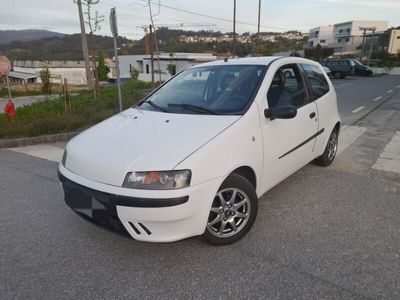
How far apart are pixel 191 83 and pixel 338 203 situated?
2.21 metres

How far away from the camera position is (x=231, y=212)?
270cm

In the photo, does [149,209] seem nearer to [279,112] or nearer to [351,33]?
[279,112]

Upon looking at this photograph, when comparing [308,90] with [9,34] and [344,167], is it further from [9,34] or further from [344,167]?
[9,34]

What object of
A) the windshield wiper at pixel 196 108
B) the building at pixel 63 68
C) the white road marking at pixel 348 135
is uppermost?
the windshield wiper at pixel 196 108

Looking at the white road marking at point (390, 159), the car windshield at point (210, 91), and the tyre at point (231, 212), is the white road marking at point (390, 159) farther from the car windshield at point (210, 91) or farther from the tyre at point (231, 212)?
the tyre at point (231, 212)

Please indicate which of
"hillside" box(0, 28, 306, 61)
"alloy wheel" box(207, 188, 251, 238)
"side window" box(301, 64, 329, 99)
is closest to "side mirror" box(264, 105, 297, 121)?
"alloy wheel" box(207, 188, 251, 238)

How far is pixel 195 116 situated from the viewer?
2912 millimetres

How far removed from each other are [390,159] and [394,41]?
83.7 meters

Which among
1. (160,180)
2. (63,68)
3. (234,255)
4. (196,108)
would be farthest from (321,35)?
Result: (160,180)

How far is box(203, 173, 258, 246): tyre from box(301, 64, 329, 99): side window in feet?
6.47

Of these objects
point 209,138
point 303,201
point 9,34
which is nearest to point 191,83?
point 209,138

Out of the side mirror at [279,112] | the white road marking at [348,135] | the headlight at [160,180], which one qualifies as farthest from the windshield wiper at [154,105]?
the white road marking at [348,135]

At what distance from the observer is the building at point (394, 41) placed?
71.1m

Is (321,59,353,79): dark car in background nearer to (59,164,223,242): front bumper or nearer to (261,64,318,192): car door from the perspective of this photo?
(261,64,318,192): car door
